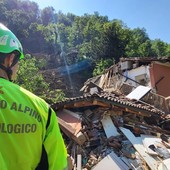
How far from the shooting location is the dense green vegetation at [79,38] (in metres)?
36.8

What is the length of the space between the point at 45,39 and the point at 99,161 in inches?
1606

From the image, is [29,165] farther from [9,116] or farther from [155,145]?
[155,145]

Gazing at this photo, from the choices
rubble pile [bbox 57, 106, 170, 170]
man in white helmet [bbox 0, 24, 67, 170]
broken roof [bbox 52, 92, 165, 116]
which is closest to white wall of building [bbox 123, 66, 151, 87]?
rubble pile [bbox 57, 106, 170, 170]

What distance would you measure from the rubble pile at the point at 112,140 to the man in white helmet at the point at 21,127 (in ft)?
21.9

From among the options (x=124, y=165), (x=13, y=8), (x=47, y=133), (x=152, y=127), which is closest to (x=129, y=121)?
(x=152, y=127)

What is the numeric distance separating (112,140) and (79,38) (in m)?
36.9

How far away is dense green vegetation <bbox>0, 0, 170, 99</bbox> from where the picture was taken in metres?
36.8

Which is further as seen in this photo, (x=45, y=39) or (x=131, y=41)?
(x=45, y=39)

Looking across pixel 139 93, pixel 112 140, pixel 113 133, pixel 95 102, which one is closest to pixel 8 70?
pixel 112 140

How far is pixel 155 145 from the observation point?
32.5 ft

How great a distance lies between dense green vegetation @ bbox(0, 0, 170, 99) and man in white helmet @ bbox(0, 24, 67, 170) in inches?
944

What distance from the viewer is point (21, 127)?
5.14ft

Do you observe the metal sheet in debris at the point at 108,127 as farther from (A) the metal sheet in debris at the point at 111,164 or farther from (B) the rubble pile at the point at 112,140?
(A) the metal sheet in debris at the point at 111,164

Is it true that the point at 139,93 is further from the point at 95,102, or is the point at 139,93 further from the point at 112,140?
the point at 112,140
